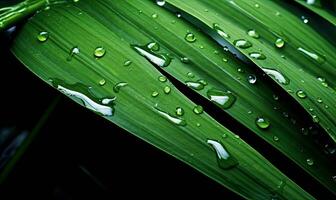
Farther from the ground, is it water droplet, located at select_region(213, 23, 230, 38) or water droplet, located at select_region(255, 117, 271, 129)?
water droplet, located at select_region(213, 23, 230, 38)

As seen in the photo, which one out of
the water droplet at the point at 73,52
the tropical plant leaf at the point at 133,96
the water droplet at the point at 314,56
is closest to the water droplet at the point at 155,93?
the tropical plant leaf at the point at 133,96

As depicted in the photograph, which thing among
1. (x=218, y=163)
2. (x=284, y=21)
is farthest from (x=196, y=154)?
(x=284, y=21)

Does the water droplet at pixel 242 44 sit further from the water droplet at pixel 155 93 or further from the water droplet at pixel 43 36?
the water droplet at pixel 43 36

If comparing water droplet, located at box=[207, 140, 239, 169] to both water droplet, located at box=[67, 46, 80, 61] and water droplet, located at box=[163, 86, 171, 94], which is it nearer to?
→ water droplet, located at box=[163, 86, 171, 94]

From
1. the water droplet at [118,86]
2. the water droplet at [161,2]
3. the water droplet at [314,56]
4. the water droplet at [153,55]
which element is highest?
the water droplet at [314,56]

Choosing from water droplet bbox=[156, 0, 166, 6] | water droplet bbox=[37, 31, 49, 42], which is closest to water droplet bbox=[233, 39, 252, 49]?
→ water droplet bbox=[156, 0, 166, 6]

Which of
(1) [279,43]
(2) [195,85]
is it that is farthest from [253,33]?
(2) [195,85]

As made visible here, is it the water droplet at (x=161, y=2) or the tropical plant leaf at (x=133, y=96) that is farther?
the water droplet at (x=161, y=2)
